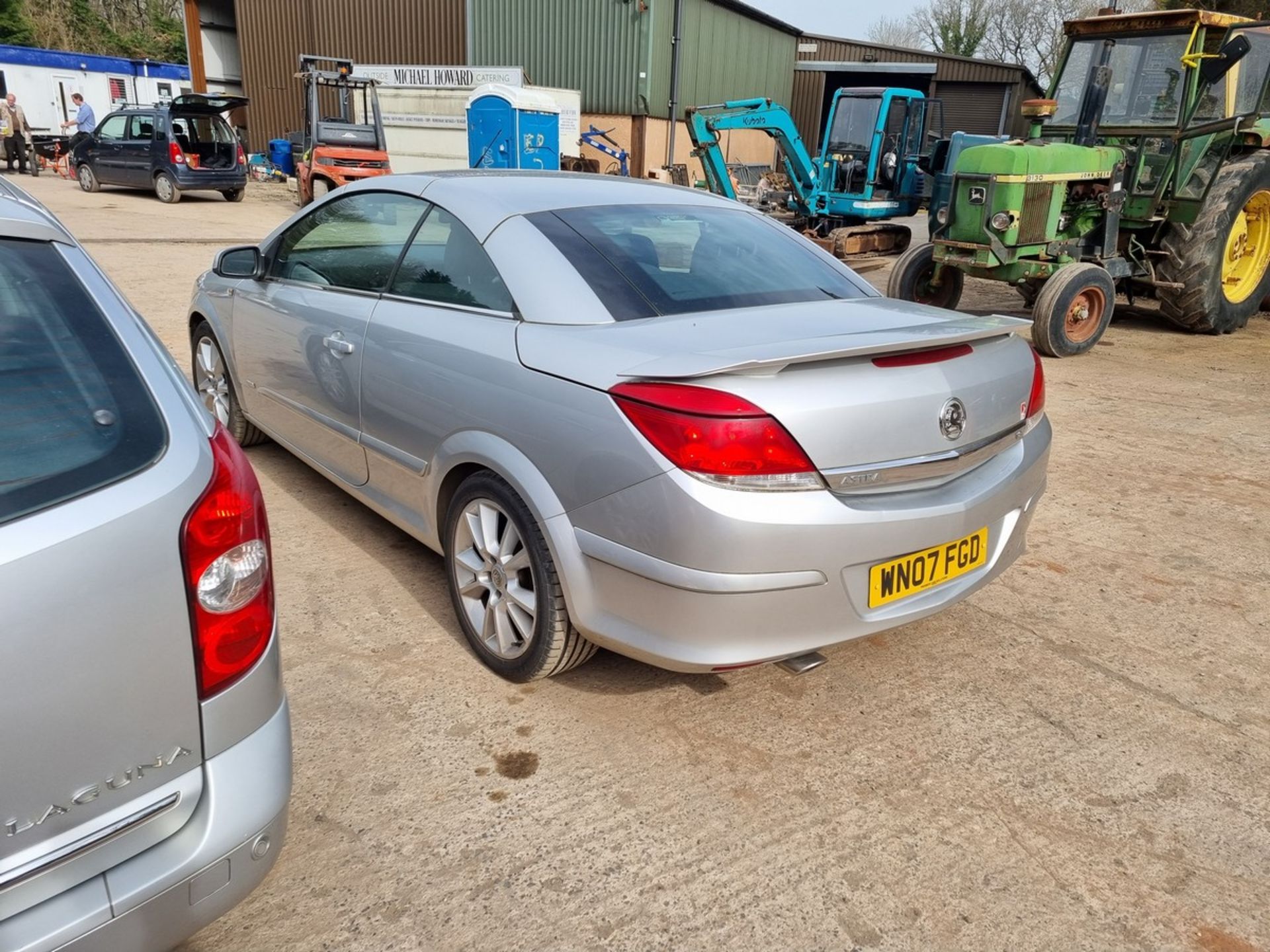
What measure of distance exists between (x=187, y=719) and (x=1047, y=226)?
27.3ft

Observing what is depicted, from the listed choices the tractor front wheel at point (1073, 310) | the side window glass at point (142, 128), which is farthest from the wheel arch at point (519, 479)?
the side window glass at point (142, 128)

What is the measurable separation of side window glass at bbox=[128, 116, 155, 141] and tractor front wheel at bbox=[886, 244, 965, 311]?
1611 centimetres

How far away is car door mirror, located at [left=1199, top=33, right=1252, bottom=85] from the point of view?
718cm

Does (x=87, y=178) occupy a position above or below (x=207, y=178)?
below

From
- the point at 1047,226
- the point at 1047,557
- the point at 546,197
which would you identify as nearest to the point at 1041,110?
the point at 1047,226

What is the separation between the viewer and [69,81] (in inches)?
1171

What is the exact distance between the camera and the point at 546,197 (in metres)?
3.18

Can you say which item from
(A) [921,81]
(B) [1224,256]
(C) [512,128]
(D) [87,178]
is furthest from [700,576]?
(A) [921,81]

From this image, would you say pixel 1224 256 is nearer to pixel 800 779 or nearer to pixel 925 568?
pixel 925 568

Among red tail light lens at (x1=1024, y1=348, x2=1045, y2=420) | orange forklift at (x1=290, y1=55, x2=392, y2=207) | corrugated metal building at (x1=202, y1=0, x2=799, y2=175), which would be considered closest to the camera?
red tail light lens at (x1=1024, y1=348, x2=1045, y2=420)

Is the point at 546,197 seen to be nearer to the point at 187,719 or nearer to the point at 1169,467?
the point at 187,719

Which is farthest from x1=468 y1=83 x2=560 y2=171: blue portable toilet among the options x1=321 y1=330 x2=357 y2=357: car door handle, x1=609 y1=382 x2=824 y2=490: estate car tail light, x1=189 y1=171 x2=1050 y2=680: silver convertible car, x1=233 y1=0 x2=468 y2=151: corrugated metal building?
x1=609 y1=382 x2=824 y2=490: estate car tail light

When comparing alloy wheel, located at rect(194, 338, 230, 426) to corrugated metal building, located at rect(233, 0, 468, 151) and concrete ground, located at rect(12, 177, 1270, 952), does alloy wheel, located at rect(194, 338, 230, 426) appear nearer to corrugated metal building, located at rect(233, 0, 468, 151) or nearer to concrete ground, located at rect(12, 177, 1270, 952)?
concrete ground, located at rect(12, 177, 1270, 952)

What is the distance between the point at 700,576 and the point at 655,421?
1.28 ft
